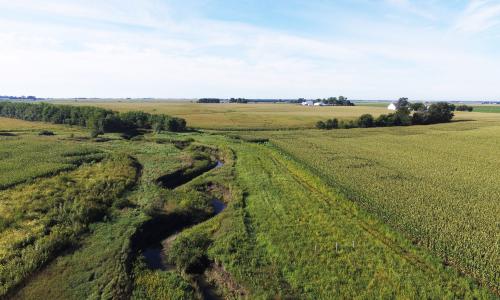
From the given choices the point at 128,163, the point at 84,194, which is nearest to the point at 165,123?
the point at 128,163

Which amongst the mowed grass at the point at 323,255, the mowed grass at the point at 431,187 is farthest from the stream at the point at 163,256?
the mowed grass at the point at 431,187

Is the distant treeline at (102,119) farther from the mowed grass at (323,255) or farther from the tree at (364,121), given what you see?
the mowed grass at (323,255)

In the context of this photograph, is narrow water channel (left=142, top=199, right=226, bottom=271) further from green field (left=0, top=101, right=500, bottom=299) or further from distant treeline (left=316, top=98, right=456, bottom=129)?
distant treeline (left=316, top=98, right=456, bottom=129)

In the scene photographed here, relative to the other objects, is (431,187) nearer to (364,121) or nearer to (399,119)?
(364,121)

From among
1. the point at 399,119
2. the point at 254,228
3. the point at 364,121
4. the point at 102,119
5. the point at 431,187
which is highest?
the point at 399,119

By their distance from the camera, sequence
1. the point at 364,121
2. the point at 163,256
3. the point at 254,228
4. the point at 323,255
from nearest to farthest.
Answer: the point at 323,255 → the point at 163,256 → the point at 254,228 → the point at 364,121

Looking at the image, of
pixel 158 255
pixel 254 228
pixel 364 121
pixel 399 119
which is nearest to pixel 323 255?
pixel 254 228

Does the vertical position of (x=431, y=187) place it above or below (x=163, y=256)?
above
